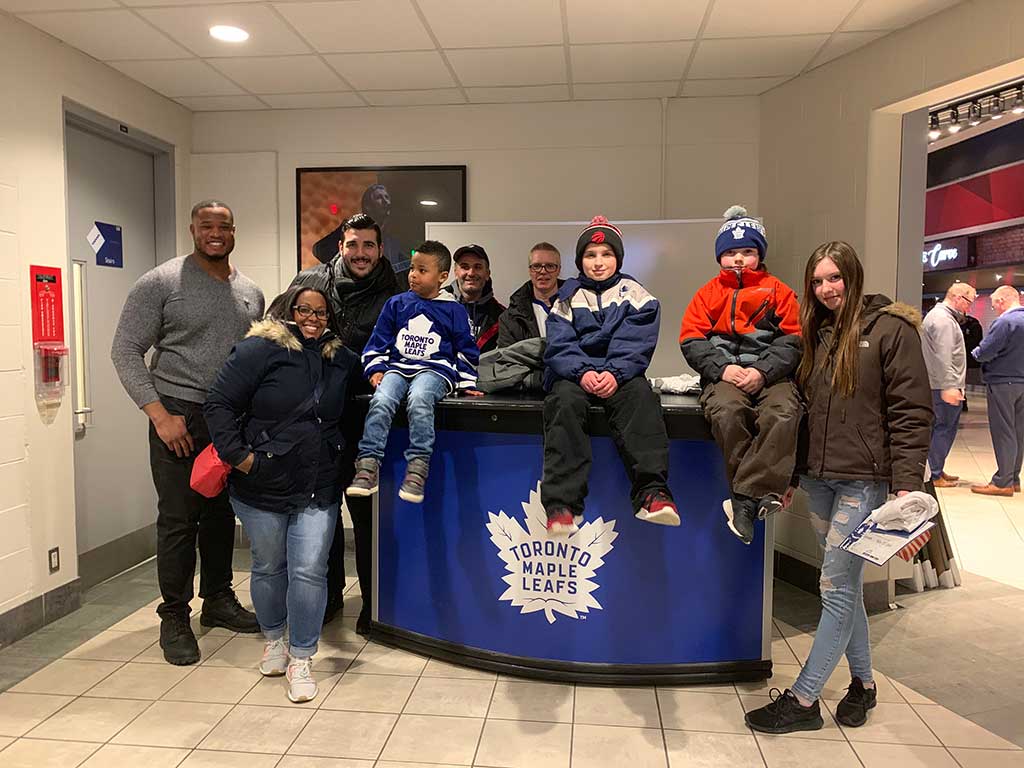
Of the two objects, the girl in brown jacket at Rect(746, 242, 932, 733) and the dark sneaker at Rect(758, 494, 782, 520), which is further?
the dark sneaker at Rect(758, 494, 782, 520)

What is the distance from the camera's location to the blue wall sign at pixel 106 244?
13.6 feet

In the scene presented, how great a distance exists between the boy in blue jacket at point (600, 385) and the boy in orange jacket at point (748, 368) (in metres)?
0.20

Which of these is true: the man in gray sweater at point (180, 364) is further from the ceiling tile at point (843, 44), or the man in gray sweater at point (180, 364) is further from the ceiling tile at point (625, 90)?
the ceiling tile at point (843, 44)

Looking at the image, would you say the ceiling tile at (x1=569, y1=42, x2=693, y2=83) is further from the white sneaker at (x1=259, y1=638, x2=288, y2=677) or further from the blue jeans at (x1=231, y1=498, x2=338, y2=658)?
the white sneaker at (x1=259, y1=638, x2=288, y2=677)

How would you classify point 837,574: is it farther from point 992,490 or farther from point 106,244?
point 992,490

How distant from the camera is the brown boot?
6199 mm

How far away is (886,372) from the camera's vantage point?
238cm

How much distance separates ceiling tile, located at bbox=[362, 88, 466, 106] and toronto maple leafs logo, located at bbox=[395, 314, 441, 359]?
2.15m

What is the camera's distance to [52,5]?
3.28 m

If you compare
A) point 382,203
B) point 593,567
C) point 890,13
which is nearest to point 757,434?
point 593,567

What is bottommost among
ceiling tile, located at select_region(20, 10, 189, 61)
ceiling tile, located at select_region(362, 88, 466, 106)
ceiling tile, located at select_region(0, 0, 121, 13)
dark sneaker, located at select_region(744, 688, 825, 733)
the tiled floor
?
the tiled floor

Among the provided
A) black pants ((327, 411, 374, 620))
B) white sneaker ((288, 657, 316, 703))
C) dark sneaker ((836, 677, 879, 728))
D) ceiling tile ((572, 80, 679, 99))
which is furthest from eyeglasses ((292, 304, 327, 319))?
ceiling tile ((572, 80, 679, 99))

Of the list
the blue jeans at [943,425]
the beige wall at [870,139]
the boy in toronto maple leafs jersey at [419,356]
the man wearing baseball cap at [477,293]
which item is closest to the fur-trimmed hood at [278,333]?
the boy in toronto maple leafs jersey at [419,356]

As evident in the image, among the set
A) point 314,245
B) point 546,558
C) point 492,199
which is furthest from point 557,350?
point 314,245
